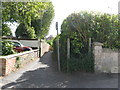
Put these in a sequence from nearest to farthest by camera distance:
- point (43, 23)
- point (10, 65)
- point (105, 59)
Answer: point (10, 65) → point (105, 59) → point (43, 23)

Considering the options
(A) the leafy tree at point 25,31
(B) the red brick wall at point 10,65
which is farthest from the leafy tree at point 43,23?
(B) the red brick wall at point 10,65

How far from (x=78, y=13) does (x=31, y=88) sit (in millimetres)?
3970

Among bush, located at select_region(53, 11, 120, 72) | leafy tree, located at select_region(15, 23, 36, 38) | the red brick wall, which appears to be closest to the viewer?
the red brick wall

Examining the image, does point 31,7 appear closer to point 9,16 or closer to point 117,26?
point 9,16

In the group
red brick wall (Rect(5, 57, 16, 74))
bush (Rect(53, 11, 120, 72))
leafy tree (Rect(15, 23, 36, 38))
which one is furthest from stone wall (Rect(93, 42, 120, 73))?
leafy tree (Rect(15, 23, 36, 38))

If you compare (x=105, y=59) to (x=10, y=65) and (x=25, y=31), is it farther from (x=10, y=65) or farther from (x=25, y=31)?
(x=25, y=31)

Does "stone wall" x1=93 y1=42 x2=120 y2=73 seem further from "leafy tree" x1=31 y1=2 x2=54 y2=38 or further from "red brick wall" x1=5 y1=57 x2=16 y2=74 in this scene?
"leafy tree" x1=31 y1=2 x2=54 y2=38

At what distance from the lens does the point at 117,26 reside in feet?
19.1

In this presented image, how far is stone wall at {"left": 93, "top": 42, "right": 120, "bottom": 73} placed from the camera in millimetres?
5789

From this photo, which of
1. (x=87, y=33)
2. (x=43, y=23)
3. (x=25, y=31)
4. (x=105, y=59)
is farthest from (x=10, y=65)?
(x=43, y=23)

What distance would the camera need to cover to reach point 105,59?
586 centimetres

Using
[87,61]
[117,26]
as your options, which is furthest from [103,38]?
[87,61]

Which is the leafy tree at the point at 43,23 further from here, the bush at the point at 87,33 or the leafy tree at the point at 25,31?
the bush at the point at 87,33

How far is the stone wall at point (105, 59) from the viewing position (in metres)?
5.79
